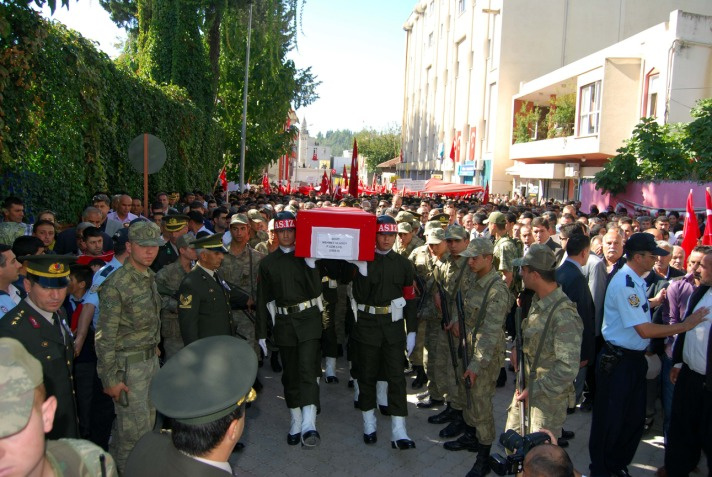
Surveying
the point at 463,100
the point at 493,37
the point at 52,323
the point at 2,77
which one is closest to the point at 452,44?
the point at 463,100

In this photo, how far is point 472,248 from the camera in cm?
514

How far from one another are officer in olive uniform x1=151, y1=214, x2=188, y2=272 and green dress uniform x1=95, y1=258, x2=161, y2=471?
2466 mm

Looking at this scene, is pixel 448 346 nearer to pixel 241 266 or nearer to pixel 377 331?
pixel 377 331

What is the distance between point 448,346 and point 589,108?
20.7 meters

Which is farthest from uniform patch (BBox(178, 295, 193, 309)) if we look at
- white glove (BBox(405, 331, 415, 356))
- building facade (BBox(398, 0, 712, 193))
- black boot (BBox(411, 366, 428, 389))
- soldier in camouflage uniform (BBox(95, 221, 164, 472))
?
building facade (BBox(398, 0, 712, 193))

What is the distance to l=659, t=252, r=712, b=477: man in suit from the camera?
4496 mm

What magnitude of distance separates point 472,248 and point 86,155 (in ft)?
26.6

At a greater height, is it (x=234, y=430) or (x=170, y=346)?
(x=234, y=430)

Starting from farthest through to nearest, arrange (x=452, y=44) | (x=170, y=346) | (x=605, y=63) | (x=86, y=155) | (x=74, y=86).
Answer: (x=452, y=44)
(x=605, y=63)
(x=86, y=155)
(x=74, y=86)
(x=170, y=346)

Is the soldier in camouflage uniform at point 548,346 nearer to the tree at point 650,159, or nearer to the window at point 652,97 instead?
the tree at point 650,159

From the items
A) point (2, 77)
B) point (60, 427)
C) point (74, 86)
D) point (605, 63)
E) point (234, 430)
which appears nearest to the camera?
point (234, 430)

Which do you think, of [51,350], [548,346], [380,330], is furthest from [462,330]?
[51,350]

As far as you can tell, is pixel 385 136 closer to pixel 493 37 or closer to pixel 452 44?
pixel 452 44

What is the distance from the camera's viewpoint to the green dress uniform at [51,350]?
147 inches
